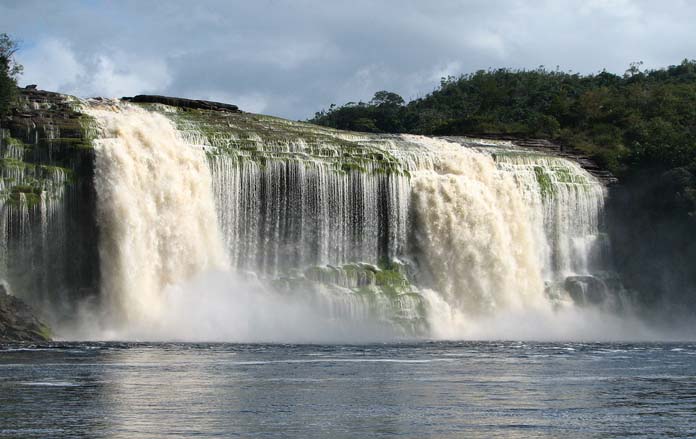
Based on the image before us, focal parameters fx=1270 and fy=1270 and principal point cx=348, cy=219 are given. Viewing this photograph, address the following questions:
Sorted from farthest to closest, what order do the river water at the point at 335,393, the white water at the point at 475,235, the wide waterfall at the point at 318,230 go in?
the white water at the point at 475,235, the wide waterfall at the point at 318,230, the river water at the point at 335,393

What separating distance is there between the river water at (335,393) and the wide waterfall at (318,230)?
12.1 metres

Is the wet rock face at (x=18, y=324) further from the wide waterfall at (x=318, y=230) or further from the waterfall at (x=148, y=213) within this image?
the waterfall at (x=148, y=213)

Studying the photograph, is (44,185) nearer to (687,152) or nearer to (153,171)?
(153,171)

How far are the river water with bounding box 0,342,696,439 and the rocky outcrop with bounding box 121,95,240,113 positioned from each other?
90.6ft

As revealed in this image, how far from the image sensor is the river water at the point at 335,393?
24875mm

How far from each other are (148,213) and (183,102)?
16252 millimetres

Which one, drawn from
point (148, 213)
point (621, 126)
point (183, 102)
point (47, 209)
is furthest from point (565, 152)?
point (47, 209)

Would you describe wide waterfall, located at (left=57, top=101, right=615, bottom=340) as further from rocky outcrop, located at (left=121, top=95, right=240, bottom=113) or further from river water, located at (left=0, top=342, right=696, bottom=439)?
river water, located at (left=0, top=342, right=696, bottom=439)

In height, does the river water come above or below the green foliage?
below

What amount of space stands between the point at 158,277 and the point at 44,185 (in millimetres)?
6719

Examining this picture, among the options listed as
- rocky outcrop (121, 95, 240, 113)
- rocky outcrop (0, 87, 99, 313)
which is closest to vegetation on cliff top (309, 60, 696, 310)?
rocky outcrop (121, 95, 240, 113)

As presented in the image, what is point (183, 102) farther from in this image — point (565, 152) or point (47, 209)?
point (565, 152)

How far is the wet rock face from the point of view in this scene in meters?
50.0

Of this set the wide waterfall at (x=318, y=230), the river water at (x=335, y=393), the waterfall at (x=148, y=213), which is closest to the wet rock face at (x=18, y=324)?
the river water at (x=335, y=393)
